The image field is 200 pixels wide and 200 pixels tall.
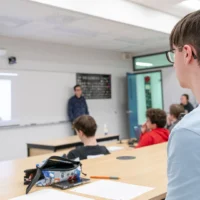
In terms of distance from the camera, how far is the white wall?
5.59 meters

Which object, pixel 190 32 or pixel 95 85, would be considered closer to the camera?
pixel 190 32

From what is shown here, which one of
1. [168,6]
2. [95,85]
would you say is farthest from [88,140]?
[95,85]

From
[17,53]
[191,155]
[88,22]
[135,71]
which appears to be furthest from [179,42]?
[135,71]

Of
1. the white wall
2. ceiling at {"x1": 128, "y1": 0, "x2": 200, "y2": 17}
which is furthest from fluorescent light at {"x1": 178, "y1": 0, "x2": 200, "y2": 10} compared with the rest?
the white wall

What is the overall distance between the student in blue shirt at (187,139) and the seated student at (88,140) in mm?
1874

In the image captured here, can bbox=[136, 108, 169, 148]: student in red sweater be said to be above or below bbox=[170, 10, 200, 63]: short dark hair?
below

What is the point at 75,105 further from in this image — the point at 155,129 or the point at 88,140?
the point at 88,140

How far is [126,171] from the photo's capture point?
1.79 m

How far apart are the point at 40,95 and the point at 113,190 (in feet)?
15.7

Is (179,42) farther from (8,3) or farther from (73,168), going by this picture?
(8,3)

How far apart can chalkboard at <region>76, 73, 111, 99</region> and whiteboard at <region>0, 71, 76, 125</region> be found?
0.91ft

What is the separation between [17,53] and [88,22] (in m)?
1.80

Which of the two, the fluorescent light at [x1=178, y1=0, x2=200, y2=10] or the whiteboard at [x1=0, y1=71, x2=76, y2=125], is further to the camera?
the whiteboard at [x1=0, y1=71, x2=76, y2=125]

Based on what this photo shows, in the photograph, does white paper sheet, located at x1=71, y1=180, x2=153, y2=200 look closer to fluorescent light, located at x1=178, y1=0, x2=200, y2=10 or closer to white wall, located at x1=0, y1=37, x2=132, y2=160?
fluorescent light, located at x1=178, y1=0, x2=200, y2=10
